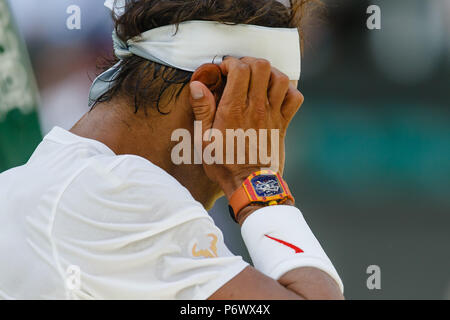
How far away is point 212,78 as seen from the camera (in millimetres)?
1371

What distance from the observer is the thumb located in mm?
1323

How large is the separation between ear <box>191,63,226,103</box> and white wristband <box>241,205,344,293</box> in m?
0.33

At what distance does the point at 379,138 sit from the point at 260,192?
3.15m

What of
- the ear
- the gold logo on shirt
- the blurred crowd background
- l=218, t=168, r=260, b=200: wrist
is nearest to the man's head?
the ear

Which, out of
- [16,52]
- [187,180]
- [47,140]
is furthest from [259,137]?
[16,52]

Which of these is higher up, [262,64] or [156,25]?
[156,25]

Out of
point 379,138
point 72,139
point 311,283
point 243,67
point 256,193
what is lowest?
point 379,138

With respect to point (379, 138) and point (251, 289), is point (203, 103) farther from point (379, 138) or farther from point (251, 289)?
point (379, 138)

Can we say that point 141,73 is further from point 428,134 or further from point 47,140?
point 428,134

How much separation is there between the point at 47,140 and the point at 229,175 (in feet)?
1.45

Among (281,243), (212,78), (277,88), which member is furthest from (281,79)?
(281,243)

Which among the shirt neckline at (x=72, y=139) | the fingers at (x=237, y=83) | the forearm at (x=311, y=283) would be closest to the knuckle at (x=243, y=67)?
the fingers at (x=237, y=83)

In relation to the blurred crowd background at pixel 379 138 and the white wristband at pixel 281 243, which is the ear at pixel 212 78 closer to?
the white wristband at pixel 281 243

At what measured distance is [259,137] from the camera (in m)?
1.35
